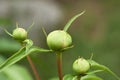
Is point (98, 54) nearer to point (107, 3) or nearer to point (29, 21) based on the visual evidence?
point (29, 21)

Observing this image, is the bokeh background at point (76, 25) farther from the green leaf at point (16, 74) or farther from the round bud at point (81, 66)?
the round bud at point (81, 66)

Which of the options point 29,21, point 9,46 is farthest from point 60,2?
point 9,46

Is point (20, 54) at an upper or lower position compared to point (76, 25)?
lower

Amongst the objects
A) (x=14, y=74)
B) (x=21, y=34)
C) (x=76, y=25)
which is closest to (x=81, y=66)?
(x=21, y=34)

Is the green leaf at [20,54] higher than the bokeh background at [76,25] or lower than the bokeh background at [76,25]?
lower

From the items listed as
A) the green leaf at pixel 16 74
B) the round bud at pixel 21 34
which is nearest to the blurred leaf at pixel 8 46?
the green leaf at pixel 16 74

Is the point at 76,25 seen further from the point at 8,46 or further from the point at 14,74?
the point at 14,74
